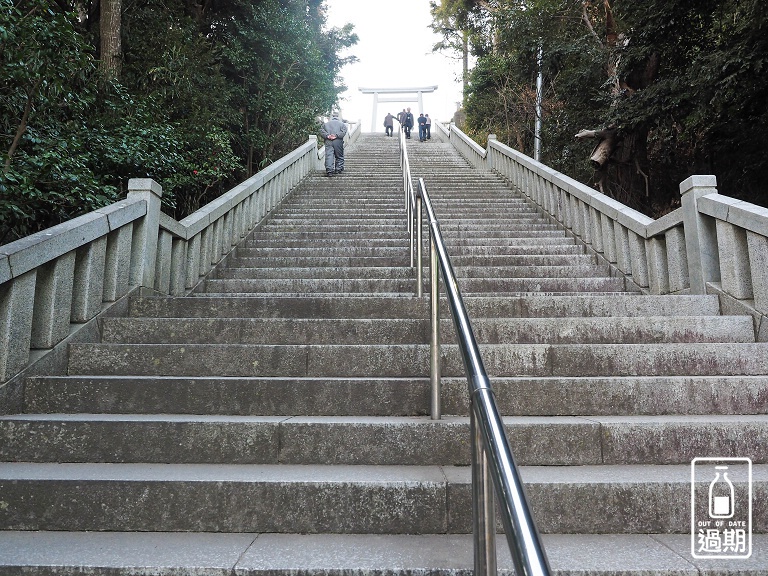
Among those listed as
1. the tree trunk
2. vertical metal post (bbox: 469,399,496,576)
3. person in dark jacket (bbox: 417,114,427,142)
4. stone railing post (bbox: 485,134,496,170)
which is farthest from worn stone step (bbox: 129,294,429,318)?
person in dark jacket (bbox: 417,114,427,142)

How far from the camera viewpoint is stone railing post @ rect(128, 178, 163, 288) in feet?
12.9

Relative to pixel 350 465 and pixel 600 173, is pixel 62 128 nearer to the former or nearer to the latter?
pixel 350 465

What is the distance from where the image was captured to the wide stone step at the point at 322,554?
177cm

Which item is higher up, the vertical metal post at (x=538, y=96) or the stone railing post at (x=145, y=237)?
the vertical metal post at (x=538, y=96)

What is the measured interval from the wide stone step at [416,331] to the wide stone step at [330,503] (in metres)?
1.29

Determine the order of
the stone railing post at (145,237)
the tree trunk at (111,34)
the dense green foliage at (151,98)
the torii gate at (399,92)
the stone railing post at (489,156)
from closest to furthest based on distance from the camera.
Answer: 1. the stone railing post at (145,237)
2. the dense green foliage at (151,98)
3. the tree trunk at (111,34)
4. the stone railing post at (489,156)
5. the torii gate at (399,92)

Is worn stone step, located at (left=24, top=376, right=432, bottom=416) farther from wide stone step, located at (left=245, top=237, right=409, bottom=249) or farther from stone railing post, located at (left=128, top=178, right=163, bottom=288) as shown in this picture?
wide stone step, located at (left=245, top=237, right=409, bottom=249)

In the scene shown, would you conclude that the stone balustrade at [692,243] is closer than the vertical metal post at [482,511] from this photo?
No

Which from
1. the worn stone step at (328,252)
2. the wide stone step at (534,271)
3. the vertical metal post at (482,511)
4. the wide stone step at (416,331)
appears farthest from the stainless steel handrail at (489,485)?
the worn stone step at (328,252)

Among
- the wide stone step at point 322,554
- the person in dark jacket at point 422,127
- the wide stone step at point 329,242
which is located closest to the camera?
the wide stone step at point 322,554

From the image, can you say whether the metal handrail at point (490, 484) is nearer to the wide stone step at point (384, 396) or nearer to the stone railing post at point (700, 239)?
the wide stone step at point (384, 396)

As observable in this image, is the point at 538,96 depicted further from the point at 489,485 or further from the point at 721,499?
the point at 489,485

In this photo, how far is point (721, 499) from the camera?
6.81ft

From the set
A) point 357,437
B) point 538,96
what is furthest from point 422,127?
point 357,437
